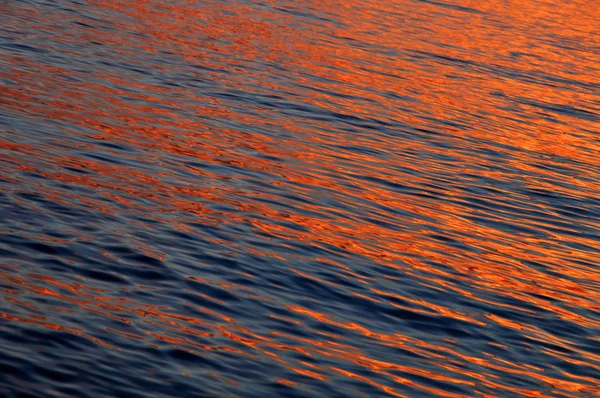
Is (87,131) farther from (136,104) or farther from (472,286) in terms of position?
(472,286)

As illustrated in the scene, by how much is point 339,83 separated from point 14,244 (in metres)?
14.2

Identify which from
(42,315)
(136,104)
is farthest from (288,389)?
(136,104)

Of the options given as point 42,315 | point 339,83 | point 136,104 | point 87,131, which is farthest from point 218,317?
point 339,83

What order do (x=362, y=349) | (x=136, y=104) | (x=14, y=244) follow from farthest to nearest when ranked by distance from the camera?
(x=136, y=104) → (x=14, y=244) → (x=362, y=349)

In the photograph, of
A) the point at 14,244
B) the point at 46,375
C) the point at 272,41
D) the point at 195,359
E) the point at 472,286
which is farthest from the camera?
the point at 272,41

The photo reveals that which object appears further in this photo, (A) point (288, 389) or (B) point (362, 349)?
(B) point (362, 349)

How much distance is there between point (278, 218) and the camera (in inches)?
625

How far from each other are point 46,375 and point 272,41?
2018 centimetres

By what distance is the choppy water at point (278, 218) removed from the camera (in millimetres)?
11281

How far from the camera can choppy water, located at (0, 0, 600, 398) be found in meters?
11.3

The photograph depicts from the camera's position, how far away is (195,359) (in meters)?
10.9

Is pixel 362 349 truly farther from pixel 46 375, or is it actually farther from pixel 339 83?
pixel 339 83

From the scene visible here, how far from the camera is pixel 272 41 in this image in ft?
96.1

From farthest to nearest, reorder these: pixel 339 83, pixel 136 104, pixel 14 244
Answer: pixel 339 83
pixel 136 104
pixel 14 244
